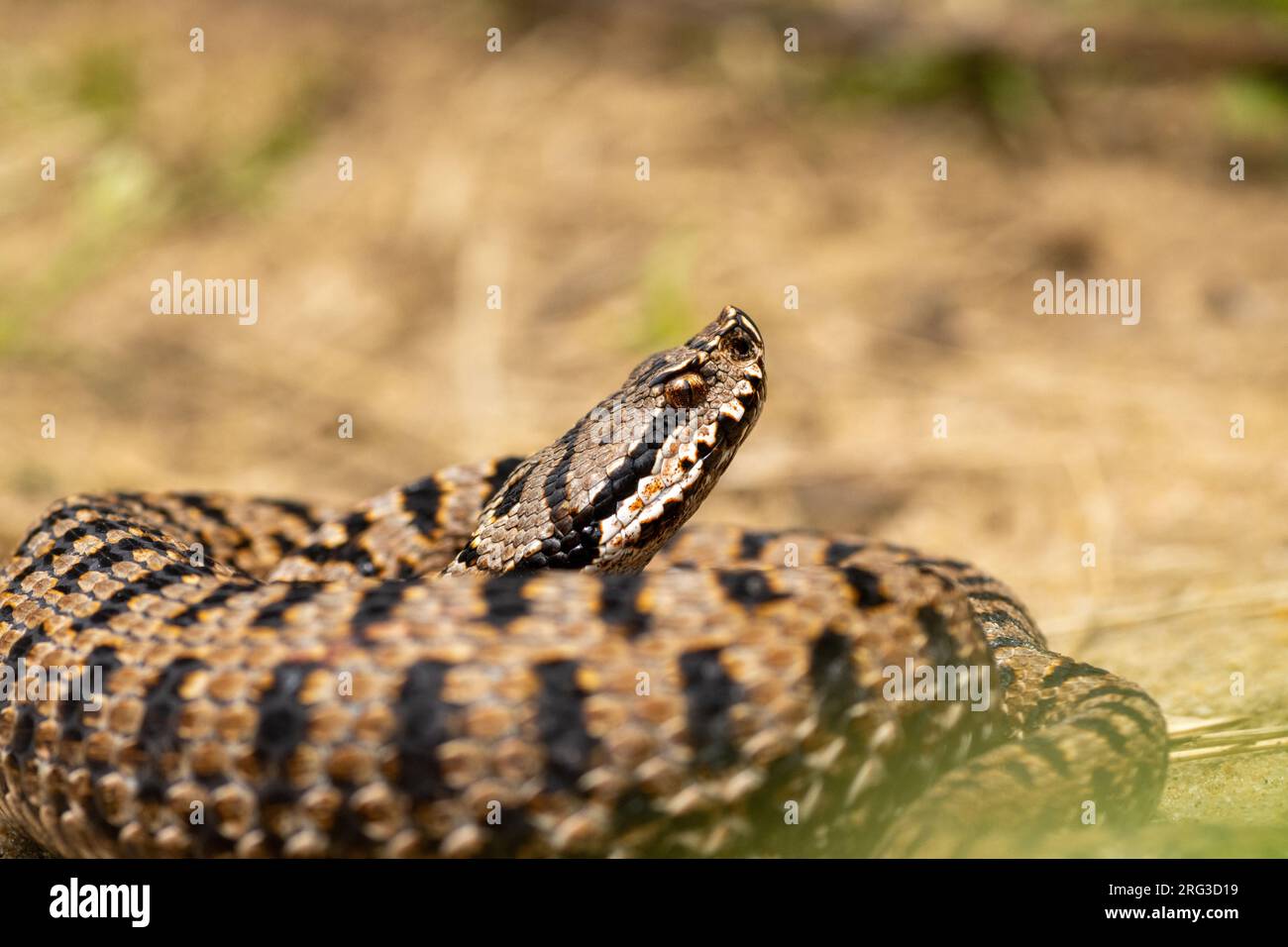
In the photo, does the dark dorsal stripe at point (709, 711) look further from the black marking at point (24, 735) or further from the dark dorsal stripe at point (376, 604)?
the black marking at point (24, 735)

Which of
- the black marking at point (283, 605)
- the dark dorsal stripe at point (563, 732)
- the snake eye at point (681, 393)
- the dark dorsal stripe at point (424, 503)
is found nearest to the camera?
the dark dorsal stripe at point (563, 732)

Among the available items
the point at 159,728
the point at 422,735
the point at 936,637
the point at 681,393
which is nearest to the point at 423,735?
the point at 422,735

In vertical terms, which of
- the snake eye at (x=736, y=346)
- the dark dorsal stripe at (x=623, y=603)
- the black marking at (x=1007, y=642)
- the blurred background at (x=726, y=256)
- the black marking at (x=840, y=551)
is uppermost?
the blurred background at (x=726, y=256)

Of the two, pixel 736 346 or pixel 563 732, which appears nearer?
pixel 563 732

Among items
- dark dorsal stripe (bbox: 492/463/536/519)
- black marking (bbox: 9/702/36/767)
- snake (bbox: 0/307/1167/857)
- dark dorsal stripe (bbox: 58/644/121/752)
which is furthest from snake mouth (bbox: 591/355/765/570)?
black marking (bbox: 9/702/36/767)

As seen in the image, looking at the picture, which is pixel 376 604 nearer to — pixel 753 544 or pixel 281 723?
pixel 281 723

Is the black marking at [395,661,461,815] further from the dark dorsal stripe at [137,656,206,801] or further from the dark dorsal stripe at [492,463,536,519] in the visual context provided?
the dark dorsal stripe at [492,463,536,519]

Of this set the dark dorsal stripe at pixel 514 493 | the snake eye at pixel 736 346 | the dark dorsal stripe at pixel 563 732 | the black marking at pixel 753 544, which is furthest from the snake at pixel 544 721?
the black marking at pixel 753 544
